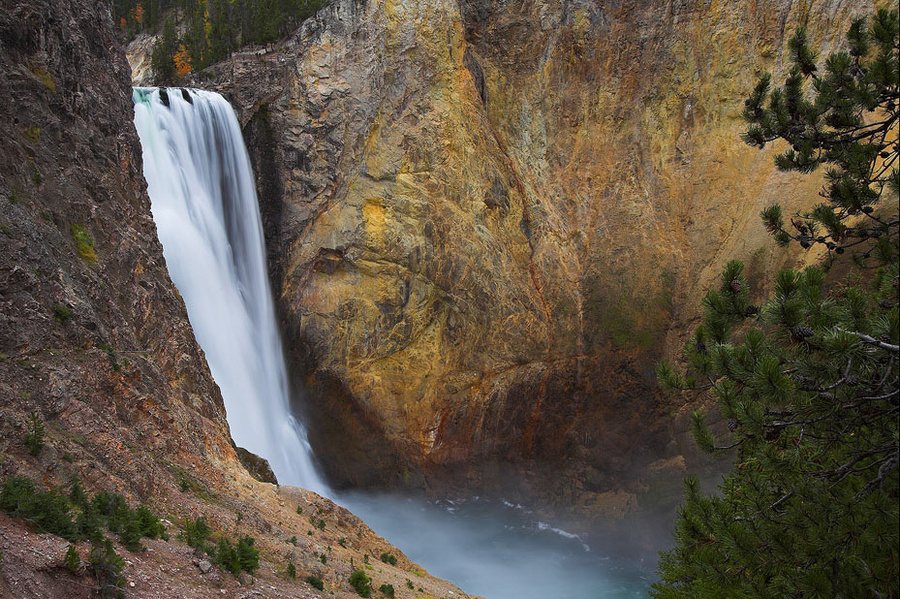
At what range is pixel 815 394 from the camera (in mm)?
4188

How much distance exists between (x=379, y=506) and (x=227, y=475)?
985cm

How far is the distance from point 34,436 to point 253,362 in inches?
451

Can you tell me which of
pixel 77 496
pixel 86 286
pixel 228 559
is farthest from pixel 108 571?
pixel 86 286

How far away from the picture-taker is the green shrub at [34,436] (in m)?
6.78

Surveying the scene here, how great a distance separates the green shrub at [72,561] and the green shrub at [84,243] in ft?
19.9

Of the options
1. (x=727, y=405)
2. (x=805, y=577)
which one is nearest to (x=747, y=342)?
(x=727, y=405)

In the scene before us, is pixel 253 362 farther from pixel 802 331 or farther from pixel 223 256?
pixel 802 331

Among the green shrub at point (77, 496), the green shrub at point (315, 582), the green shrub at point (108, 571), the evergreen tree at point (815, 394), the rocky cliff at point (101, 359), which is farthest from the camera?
the green shrub at point (315, 582)

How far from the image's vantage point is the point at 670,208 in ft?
71.9

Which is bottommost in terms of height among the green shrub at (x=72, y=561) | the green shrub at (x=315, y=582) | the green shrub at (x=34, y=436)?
→ the green shrub at (x=72, y=561)

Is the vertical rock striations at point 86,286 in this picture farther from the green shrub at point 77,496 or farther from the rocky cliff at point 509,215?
the rocky cliff at point 509,215

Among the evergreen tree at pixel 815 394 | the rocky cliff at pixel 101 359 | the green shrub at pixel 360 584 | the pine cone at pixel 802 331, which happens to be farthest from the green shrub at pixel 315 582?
the pine cone at pixel 802 331

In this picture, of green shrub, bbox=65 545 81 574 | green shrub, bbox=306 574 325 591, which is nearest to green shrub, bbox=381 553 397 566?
green shrub, bbox=306 574 325 591

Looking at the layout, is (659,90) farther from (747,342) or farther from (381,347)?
(747,342)
